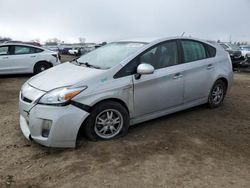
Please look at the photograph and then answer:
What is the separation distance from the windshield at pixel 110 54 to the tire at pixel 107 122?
2.14ft

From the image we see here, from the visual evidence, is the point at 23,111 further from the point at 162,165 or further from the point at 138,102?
the point at 162,165

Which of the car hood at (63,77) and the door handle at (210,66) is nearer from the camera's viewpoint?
the car hood at (63,77)

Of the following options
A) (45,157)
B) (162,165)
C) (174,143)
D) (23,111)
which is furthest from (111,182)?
(23,111)

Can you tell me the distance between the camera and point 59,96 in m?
3.88

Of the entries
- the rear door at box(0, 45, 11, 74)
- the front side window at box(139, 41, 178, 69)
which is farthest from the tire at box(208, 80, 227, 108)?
the rear door at box(0, 45, 11, 74)

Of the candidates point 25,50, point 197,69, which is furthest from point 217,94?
point 25,50

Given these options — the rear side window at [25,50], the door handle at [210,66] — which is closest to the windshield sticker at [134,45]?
the door handle at [210,66]

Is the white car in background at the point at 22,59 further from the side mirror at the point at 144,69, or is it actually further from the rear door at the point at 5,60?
the side mirror at the point at 144,69

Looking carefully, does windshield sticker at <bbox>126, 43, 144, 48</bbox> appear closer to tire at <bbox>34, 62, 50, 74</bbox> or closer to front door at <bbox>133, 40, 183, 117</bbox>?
front door at <bbox>133, 40, 183, 117</bbox>

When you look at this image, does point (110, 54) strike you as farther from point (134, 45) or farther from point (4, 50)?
point (4, 50)

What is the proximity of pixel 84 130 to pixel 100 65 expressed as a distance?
42.5 inches

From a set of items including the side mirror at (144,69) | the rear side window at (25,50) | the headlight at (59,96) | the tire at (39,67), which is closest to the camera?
the headlight at (59,96)

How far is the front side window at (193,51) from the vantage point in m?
5.30

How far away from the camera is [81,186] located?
3.16 metres
